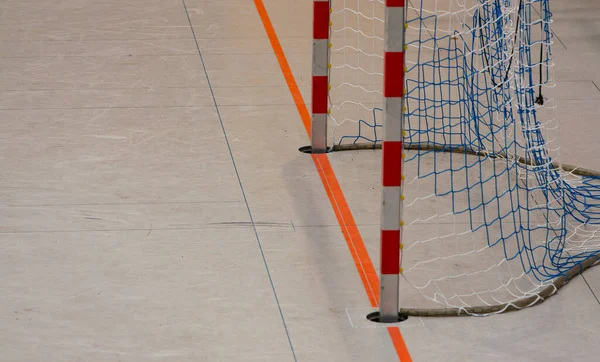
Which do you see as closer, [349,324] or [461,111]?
[349,324]

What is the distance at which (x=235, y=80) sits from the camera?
338 inches

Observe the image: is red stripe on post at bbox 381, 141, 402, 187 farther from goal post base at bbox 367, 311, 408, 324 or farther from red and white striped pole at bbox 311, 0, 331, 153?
red and white striped pole at bbox 311, 0, 331, 153

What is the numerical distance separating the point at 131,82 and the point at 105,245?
8.58ft

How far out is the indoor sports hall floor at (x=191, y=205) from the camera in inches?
210

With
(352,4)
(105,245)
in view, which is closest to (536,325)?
(105,245)

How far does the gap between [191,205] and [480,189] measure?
1.95 m

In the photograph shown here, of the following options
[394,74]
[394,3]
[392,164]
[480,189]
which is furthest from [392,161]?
[480,189]

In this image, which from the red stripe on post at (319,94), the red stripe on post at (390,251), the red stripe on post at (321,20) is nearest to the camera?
the red stripe on post at (390,251)

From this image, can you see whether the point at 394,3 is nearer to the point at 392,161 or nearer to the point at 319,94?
the point at 392,161

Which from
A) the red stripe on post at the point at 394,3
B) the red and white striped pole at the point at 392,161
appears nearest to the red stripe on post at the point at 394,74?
the red and white striped pole at the point at 392,161

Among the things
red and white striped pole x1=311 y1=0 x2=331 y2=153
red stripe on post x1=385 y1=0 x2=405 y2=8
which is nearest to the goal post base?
red stripe on post x1=385 y1=0 x2=405 y2=8

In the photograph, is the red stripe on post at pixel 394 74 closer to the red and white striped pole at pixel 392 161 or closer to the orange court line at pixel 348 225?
the red and white striped pole at pixel 392 161

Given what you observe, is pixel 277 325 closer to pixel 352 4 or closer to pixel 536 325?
pixel 536 325

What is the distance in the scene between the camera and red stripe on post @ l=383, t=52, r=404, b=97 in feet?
16.6
